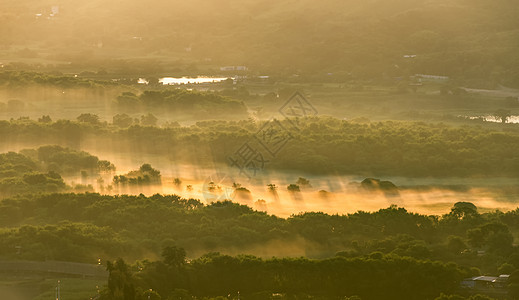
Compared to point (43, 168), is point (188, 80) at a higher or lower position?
higher

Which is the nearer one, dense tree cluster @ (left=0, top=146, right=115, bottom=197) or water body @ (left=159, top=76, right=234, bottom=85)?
dense tree cluster @ (left=0, top=146, right=115, bottom=197)

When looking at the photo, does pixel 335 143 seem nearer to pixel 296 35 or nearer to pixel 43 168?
pixel 43 168

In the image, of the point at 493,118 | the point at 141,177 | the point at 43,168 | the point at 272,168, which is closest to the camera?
the point at 141,177

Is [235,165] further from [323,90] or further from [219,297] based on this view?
[323,90]

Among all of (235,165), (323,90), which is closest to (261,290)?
(235,165)

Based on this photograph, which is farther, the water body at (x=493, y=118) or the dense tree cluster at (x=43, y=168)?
the water body at (x=493, y=118)

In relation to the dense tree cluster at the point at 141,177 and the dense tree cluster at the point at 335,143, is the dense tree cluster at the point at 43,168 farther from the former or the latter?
the dense tree cluster at the point at 335,143

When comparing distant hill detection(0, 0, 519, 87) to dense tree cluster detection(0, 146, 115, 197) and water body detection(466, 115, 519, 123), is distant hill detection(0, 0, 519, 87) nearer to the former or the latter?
water body detection(466, 115, 519, 123)

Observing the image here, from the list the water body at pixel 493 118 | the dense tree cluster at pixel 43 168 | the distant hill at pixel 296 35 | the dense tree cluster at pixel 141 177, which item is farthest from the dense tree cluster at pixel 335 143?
the distant hill at pixel 296 35

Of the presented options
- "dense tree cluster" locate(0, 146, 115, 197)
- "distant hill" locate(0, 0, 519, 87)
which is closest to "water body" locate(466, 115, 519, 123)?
"distant hill" locate(0, 0, 519, 87)

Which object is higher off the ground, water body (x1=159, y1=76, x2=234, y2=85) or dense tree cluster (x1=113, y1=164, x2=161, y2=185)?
water body (x1=159, y1=76, x2=234, y2=85)

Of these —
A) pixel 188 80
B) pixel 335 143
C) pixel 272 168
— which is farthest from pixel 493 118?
pixel 188 80
